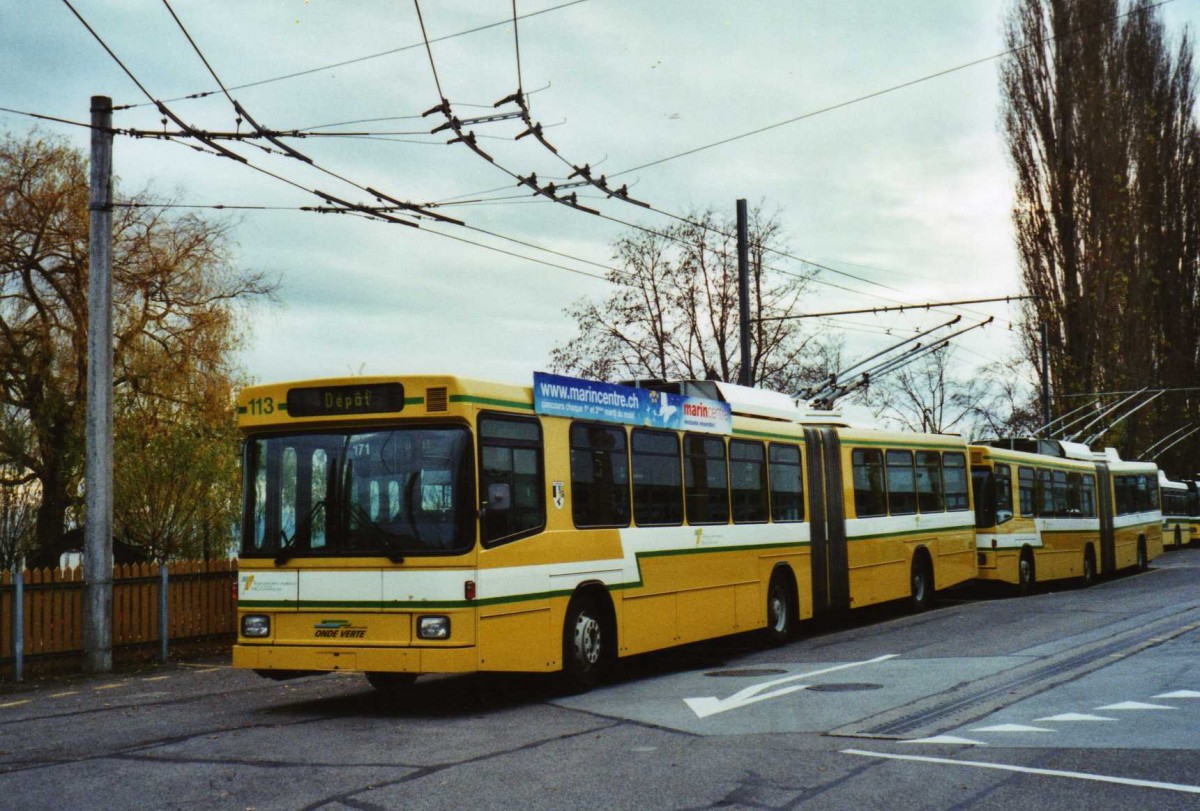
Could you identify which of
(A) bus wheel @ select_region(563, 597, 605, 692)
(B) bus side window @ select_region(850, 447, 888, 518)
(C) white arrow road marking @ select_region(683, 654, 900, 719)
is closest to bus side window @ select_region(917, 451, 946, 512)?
(B) bus side window @ select_region(850, 447, 888, 518)

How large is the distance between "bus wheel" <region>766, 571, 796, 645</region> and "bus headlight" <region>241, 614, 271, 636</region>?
713 cm

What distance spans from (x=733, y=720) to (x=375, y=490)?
11.4 ft

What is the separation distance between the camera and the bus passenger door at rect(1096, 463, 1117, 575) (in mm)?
30188

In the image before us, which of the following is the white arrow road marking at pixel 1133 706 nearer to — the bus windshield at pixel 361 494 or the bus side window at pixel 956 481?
the bus windshield at pixel 361 494

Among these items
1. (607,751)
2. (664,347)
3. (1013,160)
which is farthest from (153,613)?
(1013,160)

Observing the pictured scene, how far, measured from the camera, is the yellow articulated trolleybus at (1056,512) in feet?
79.5

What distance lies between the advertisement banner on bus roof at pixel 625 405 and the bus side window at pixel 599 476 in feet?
0.56

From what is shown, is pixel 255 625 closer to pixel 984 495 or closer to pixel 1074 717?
pixel 1074 717

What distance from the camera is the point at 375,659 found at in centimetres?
1073

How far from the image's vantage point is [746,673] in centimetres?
1335

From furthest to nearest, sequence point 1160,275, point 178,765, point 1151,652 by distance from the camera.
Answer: point 1160,275 → point 1151,652 → point 178,765

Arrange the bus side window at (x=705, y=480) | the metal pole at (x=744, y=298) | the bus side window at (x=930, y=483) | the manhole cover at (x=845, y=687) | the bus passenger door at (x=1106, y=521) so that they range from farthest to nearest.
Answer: the bus passenger door at (x=1106, y=521) → the metal pole at (x=744, y=298) → the bus side window at (x=930, y=483) → the bus side window at (x=705, y=480) → the manhole cover at (x=845, y=687)

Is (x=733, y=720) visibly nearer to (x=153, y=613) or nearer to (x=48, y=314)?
(x=153, y=613)

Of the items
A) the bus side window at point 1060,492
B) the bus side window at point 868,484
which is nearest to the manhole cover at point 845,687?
the bus side window at point 868,484
